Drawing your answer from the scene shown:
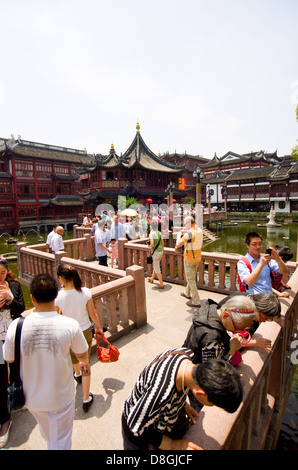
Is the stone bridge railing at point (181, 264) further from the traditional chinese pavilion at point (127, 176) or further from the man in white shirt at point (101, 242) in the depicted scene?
the traditional chinese pavilion at point (127, 176)

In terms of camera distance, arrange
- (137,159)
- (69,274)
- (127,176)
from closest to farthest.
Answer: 1. (69,274)
2. (137,159)
3. (127,176)

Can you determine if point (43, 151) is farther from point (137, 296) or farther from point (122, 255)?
point (137, 296)

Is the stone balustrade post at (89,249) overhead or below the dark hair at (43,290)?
below

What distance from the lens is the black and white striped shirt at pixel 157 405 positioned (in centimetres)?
145

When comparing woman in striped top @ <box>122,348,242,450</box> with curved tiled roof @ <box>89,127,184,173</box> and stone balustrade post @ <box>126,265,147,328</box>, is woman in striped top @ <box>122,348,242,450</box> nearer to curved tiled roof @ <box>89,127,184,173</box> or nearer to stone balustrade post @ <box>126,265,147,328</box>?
stone balustrade post @ <box>126,265,147,328</box>

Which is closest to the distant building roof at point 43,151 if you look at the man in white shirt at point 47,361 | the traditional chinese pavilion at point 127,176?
the traditional chinese pavilion at point 127,176

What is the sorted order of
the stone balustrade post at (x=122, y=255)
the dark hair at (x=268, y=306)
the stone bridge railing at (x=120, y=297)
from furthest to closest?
the stone balustrade post at (x=122, y=255), the stone bridge railing at (x=120, y=297), the dark hair at (x=268, y=306)

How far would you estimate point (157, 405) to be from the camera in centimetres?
145

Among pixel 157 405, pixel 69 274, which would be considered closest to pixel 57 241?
pixel 69 274

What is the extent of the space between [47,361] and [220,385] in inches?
47.5

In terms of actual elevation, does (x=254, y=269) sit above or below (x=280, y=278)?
above

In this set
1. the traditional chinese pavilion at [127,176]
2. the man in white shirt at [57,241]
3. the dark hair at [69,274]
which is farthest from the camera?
the traditional chinese pavilion at [127,176]

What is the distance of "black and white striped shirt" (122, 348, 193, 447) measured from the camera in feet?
4.75

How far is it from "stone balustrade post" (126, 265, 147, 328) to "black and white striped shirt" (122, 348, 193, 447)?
8.60ft
